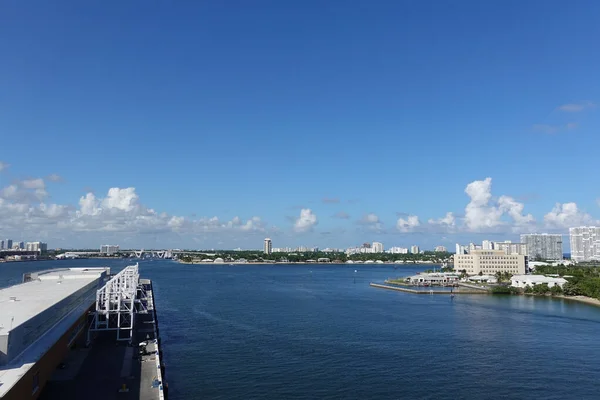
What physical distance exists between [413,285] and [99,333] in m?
49.4

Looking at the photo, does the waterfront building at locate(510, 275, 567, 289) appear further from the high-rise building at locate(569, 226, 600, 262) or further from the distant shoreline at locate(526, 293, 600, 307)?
the high-rise building at locate(569, 226, 600, 262)

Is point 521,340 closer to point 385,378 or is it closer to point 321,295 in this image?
point 385,378

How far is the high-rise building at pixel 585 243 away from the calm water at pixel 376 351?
359 ft

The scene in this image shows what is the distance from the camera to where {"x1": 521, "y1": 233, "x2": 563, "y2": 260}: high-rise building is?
142250 mm

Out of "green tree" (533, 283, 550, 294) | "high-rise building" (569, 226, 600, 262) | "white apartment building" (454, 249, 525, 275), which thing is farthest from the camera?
"high-rise building" (569, 226, 600, 262)

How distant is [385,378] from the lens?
58.6 feet

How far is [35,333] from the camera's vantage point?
13492 mm

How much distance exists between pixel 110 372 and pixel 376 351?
42.1 feet

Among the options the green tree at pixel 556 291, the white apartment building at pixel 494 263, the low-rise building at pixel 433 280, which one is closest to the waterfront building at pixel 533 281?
the green tree at pixel 556 291

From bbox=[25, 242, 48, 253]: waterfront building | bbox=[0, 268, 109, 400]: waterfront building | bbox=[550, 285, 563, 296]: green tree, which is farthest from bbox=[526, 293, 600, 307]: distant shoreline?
bbox=[25, 242, 48, 253]: waterfront building

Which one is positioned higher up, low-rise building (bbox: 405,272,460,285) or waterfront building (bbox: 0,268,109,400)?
waterfront building (bbox: 0,268,109,400)

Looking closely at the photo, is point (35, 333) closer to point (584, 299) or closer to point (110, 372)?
point (110, 372)

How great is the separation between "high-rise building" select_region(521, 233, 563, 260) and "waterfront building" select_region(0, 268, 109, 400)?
149754mm

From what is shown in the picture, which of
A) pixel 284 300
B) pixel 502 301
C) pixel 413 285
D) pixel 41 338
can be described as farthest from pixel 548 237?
pixel 41 338
